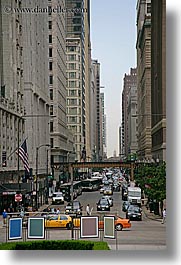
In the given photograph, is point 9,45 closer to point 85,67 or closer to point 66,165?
point 85,67

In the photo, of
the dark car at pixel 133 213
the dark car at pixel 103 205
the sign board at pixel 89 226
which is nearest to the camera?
the sign board at pixel 89 226

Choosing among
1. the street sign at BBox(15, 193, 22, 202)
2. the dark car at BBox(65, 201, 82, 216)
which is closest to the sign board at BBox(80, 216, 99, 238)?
the dark car at BBox(65, 201, 82, 216)

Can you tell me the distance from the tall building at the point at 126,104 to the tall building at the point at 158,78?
2.92 feet

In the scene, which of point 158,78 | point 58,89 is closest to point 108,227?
point 58,89

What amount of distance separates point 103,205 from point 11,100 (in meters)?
5.22

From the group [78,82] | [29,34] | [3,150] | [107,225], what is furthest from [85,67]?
[107,225]

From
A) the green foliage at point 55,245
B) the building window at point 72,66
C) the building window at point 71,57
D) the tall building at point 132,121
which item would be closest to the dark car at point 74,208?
the green foliage at point 55,245

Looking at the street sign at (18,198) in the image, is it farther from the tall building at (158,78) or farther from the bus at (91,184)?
the tall building at (158,78)

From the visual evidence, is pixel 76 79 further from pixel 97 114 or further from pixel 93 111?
pixel 97 114

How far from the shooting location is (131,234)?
703 inches

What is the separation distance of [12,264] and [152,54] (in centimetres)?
993

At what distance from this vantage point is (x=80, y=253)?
14.5 m

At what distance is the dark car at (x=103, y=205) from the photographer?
18.3 meters

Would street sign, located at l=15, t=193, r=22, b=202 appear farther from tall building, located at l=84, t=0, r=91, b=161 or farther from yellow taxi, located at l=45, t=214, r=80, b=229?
tall building, located at l=84, t=0, r=91, b=161
